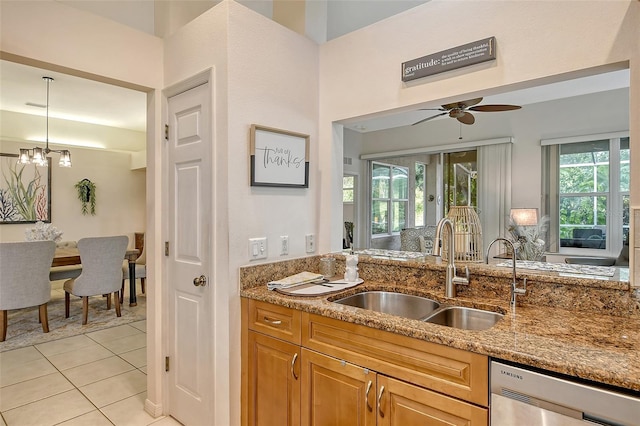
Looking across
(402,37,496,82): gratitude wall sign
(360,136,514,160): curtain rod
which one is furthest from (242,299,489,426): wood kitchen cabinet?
(360,136,514,160): curtain rod

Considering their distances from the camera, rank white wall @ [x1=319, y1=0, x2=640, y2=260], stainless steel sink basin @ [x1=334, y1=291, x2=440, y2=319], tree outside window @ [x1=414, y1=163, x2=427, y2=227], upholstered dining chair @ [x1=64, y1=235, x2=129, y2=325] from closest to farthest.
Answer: white wall @ [x1=319, y1=0, x2=640, y2=260] < stainless steel sink basin @ [x1=334, y1=291, x2=440, y2=319] < upholstered dining chair @ [x1=64, y1=235, x2=129, y2=325] < tree outside window @ [x1=414, y1=163, x2=427, y2=227]

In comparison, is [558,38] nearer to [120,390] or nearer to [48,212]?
[120,390]

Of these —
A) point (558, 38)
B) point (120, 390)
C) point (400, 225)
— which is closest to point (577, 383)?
point (558, 38)

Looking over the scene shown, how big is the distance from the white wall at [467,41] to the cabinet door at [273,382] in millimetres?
798

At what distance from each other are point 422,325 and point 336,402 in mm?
547

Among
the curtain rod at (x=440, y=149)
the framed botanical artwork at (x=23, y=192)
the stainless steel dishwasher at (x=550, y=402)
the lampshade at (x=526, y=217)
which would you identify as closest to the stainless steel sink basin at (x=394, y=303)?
the stainless steel dishwasher at (x=550, y=402)

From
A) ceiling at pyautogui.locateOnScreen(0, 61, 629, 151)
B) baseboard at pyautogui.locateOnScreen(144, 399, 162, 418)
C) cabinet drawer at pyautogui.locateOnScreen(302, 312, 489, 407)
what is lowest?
baseboard at pyautogui.locateOnScreen(144, 399, 162, 418)

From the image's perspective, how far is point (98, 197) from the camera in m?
6.68

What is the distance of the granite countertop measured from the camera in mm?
1043

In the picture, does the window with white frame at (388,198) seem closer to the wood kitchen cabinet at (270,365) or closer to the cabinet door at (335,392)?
the wood kitchen cabinet at (270,365)

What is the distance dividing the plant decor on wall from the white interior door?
5276mm

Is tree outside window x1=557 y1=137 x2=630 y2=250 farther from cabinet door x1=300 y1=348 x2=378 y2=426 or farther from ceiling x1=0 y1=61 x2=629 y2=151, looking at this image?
cabinet door x1=300 y1=348 x2=378 y2=426

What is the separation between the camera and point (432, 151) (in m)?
6.20

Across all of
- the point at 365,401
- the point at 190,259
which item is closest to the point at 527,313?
the point at 365,401
